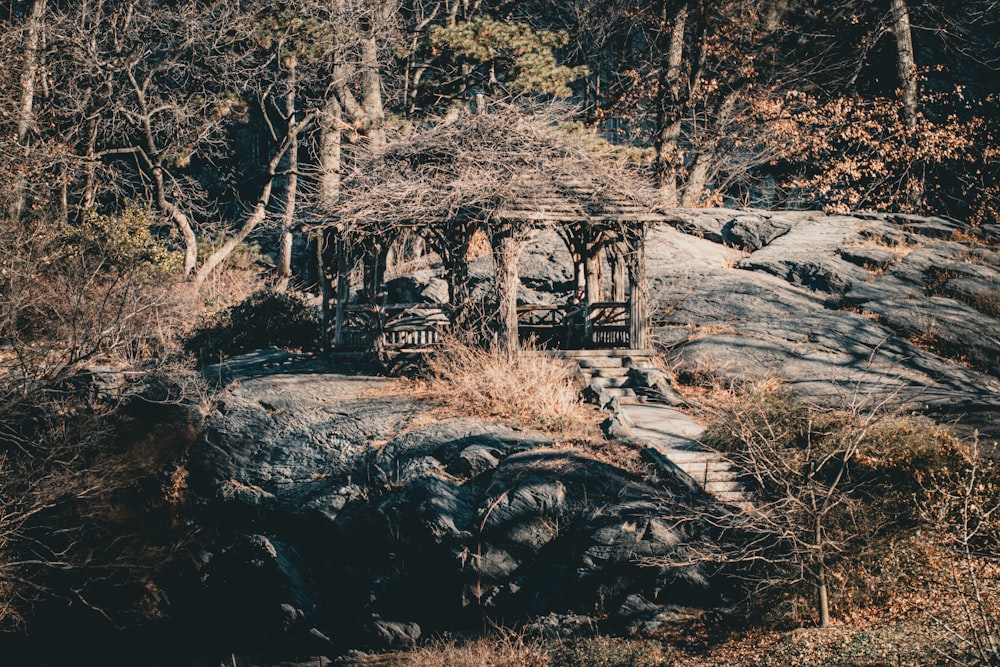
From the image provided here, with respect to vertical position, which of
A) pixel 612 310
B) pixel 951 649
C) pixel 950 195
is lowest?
pixel 951 649

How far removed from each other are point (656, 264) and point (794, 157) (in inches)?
342

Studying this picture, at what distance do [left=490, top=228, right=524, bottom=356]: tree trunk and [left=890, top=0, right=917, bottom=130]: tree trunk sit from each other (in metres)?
17.2

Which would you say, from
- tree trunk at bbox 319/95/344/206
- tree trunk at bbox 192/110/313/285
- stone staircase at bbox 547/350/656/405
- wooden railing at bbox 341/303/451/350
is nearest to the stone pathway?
stone staircase at bbox 547/350/656/405

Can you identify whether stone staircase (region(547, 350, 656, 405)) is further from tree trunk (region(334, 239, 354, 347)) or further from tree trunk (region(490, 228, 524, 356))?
tree trunk (region(334, 239, 354, 347))

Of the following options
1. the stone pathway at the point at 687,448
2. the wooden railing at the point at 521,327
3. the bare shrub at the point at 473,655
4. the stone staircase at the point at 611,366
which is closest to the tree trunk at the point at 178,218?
the wooden railing at the point at 521,327

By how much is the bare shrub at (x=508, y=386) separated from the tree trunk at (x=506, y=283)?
396mm

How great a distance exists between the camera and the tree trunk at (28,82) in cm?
1970

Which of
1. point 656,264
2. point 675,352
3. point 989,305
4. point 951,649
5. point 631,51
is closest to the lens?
point 951,649

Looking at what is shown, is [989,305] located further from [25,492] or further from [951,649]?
[25,492]

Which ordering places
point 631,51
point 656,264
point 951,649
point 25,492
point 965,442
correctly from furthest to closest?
point 631,51 < point 656,264 < point 25,492 < point 965,442 < point 951,649

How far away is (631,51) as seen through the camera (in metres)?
Result: 32.4

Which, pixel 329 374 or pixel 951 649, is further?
pixel 329 374

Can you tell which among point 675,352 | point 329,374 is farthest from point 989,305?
point 329,374

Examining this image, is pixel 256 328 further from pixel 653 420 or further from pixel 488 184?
pixel 653 420
